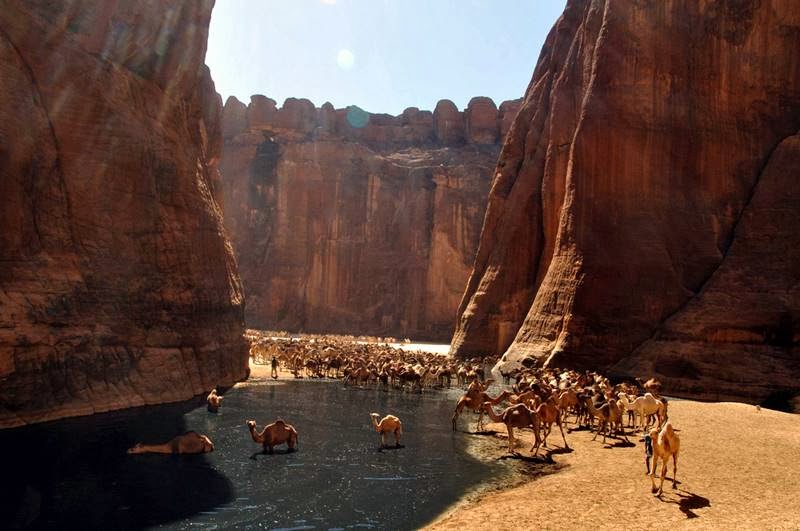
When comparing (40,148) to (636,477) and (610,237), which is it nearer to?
(636,477)

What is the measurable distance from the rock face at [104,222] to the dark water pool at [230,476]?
87.9 inches

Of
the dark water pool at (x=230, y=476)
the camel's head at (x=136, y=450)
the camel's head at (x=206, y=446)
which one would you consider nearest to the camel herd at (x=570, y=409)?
the dark water pool at (x=230, y=476)

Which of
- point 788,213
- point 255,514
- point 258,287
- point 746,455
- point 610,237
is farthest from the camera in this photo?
point 258,287

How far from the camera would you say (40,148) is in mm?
22281

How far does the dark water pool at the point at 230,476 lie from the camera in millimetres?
11695

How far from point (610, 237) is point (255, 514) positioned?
29.8 meters

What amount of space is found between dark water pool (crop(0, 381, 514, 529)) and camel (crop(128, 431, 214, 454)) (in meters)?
0.33

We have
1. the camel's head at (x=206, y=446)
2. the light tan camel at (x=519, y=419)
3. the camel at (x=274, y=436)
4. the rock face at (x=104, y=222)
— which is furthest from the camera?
the rock face at (x=104, y=222)

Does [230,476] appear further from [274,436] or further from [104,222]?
[104,222]

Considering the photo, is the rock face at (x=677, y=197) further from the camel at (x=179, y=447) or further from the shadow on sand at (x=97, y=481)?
the shadow on sand at (x=97, y=481)

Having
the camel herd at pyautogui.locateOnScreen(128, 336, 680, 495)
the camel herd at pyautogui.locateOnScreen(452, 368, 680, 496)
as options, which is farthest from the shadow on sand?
the camel herd at pyautogui.locateOnScreen(452, 368, 680, 496)

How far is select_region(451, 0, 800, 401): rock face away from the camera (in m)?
32.3

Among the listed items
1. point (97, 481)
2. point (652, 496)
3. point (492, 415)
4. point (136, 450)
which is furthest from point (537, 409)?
point (97, 481)

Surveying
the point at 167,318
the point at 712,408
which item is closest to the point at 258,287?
the point at 167,318
